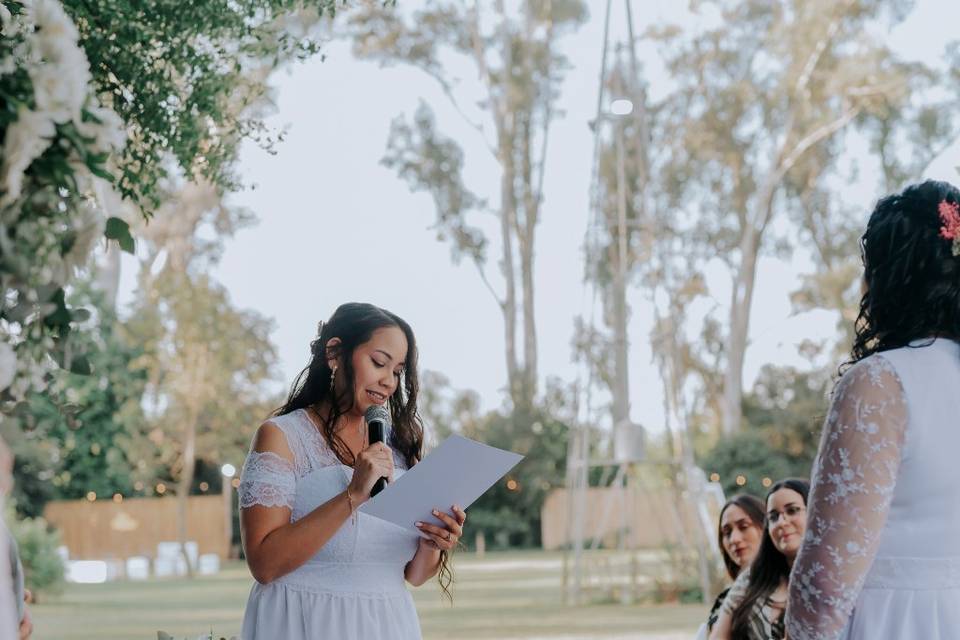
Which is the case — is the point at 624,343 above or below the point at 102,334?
below

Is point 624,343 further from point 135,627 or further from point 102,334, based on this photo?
point 102,334

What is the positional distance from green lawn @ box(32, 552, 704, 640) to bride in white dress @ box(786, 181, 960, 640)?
7.22 meters

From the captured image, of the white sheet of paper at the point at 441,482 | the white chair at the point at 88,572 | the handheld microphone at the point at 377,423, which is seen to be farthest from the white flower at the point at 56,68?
the white chair at the point at 88,572

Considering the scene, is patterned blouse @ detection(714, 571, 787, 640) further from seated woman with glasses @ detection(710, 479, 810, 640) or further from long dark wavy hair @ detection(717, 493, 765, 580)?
long dark wavy hair @ detection(717, 493, 765, 580)

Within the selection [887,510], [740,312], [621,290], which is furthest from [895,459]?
[740,312]

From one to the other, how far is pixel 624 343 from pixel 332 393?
9257 millimetres

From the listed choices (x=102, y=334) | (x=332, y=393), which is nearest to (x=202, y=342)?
(x=102, y=334)

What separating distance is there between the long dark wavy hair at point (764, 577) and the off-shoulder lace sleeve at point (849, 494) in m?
1.43

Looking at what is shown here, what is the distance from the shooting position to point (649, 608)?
10.5 metres

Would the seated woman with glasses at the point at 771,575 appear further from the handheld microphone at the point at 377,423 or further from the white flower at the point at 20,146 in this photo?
the white flower at the point at 20,146

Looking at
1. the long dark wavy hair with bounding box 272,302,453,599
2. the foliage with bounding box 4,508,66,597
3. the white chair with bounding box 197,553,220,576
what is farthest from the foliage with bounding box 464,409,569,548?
the long dark wavy hair with bounding box 272,302,453,599

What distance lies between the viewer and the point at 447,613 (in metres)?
10.7

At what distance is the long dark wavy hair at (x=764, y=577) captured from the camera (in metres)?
2.81

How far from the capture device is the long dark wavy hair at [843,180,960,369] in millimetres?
1447
